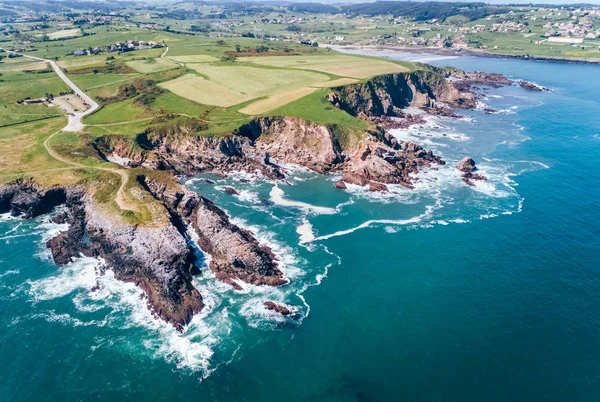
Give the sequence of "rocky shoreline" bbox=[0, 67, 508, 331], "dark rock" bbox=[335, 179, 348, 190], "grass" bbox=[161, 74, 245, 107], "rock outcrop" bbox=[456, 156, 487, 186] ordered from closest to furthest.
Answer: "rocky shoreline" bbox=[0, 67, 508, 331] < "dark rock" bbox=[335, 179, 348, 190] < "rock outcrop" bbox=[456, 156, 487, 186] < "grass" bbox=[161, 74, 245, 107]

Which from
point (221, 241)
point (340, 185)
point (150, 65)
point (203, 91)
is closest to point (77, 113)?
point (203, 91)

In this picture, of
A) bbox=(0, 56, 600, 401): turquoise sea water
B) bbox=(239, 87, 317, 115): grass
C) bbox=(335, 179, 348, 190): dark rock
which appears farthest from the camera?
bbox=(239, 87, 317, 115): grass

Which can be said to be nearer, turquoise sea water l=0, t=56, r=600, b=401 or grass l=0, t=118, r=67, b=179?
turquoise sea water l=0, t=56, r=600, b=401

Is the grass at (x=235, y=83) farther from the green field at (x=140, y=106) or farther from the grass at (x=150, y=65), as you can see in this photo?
the grass at (x=150, y=65)

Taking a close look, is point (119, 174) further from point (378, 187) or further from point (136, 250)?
point (378, 187)

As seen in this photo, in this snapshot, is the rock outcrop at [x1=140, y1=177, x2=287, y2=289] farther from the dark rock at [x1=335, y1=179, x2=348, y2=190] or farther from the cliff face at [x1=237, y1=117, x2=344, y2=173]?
the cliff face at [x1=237, y1=117, x2=344, y2=173]

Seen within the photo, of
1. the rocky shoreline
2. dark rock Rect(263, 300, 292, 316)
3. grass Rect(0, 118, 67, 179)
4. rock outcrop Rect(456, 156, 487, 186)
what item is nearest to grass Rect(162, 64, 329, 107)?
the rocky shoreline

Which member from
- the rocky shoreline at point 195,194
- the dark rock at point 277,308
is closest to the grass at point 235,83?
the rocky shoreline at point 195,194
